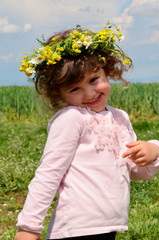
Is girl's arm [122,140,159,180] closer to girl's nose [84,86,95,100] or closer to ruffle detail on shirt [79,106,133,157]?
ruffle detail on shirt [79,106,133,157]

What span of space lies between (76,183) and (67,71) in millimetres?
650

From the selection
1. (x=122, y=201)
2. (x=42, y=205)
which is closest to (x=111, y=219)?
(x=122, y=201)

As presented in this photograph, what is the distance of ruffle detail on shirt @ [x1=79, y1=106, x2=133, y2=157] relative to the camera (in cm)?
213

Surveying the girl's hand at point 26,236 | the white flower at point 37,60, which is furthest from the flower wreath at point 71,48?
the girl's hand at point 26,236

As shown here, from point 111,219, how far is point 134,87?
11291 mm

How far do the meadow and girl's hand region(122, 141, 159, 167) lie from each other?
1.74ft

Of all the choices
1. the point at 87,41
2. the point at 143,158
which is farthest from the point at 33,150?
the point at 87,41

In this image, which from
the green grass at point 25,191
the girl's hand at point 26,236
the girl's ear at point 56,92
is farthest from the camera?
the green grass at point 25,191

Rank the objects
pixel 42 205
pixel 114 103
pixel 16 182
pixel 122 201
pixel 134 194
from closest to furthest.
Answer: pixel 42 205
pixel 122 201
pixel 134 194
pixel 16 182
pixel 114 103

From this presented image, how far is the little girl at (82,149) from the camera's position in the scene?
203 cm

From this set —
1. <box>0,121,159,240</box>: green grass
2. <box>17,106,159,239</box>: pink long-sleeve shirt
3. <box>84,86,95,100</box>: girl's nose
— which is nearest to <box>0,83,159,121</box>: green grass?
<box>0,121,159,240</box>: green grass

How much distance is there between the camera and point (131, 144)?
89.6 inches

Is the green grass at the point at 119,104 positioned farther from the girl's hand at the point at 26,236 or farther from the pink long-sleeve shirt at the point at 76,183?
the girl's hand at the point at 26,236

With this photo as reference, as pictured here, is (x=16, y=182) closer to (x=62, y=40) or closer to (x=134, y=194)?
(x=134, y=194)
